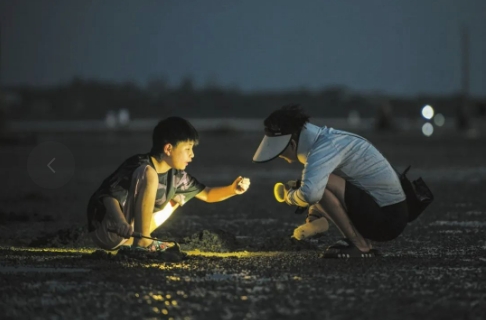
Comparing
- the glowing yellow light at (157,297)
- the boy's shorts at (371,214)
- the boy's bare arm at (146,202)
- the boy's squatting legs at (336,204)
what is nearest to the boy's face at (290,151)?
the boy's squatting legs at (336,204)

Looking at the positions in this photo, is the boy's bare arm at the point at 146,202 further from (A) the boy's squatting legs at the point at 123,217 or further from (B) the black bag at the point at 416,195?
(B) the black bag at the point at 416,195

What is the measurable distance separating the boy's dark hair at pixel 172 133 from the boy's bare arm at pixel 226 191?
22.6 inches

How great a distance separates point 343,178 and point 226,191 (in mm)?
1191

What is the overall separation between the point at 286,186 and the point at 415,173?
15119 millimetres

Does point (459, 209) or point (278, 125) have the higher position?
point (278, 125)

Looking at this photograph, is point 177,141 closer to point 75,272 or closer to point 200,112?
point 75,272

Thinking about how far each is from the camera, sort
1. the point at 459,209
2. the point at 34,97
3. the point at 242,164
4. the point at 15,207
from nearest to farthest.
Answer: the point at 459,209, the point at 15,207, the point at 242,164, the point at 34,97

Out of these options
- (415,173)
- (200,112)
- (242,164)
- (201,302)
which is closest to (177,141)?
(201,302)

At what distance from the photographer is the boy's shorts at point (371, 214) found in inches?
359

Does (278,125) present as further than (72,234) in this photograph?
No

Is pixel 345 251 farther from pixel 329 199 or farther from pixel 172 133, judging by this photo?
pixel 172 133

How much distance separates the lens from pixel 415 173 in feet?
79.0

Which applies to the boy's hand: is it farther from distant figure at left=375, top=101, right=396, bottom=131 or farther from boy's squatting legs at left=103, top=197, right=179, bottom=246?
distant figure at left=375, top=101, right=396, bottom=131

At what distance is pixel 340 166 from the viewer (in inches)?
361
